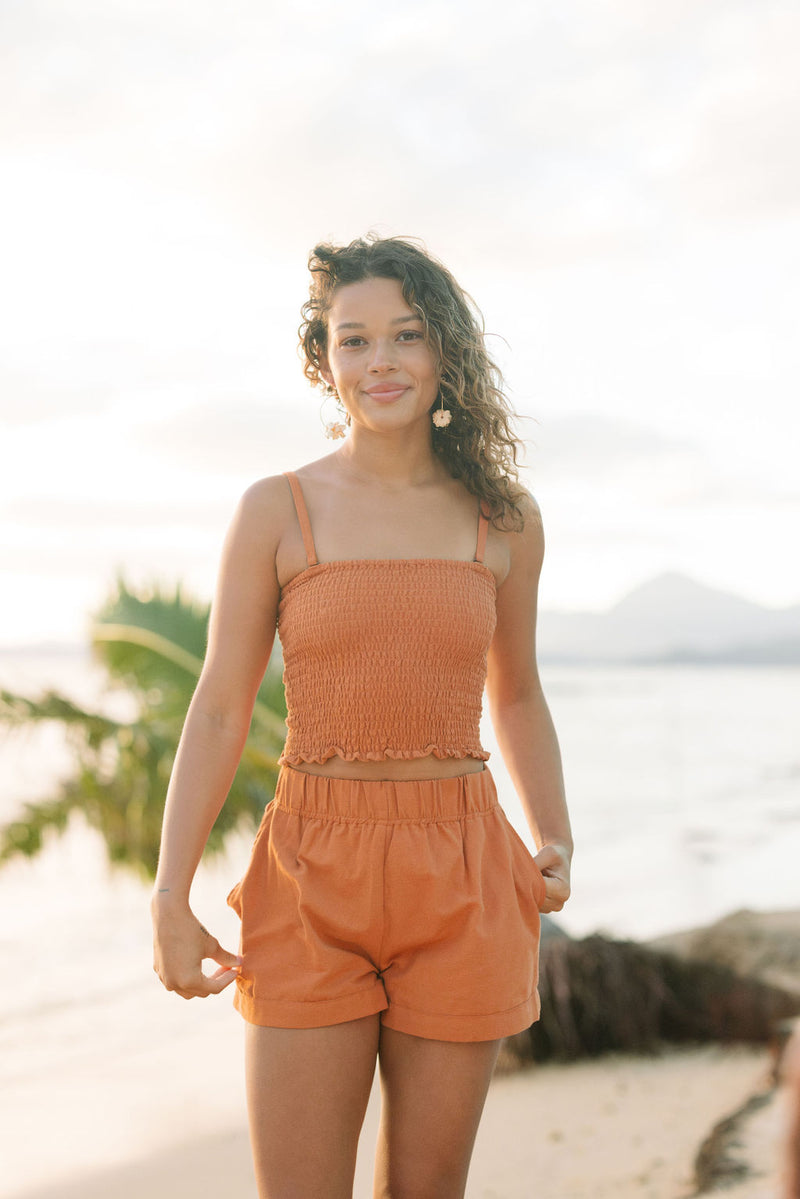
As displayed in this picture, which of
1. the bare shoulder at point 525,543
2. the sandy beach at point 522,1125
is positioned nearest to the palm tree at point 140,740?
the sandy beach at point 522,1125

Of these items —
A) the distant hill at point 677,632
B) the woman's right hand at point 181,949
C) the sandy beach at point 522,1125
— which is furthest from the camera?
the distant hill at point 677,632

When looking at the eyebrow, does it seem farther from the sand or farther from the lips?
the sand

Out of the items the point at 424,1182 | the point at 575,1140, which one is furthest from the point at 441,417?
the point at 575,1140

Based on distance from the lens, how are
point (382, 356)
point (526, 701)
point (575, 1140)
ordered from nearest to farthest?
point (382, 356) → point (526, 701) → point (575, 1140)

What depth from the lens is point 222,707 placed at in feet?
6.30

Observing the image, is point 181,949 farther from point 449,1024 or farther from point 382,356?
point 382,356

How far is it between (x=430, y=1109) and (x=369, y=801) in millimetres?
497

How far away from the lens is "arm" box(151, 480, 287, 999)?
182 cm

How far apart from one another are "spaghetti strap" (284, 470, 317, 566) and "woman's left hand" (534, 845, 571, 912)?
67 cm

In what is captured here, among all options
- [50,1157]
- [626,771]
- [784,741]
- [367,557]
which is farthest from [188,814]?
[784,741]

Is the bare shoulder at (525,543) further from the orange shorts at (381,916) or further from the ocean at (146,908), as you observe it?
the ocean at (146,908)

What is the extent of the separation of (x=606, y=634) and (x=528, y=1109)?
40697 mm

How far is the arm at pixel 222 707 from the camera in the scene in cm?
182

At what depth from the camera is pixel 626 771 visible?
22.7 meters
